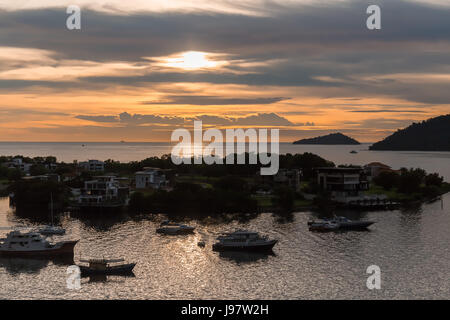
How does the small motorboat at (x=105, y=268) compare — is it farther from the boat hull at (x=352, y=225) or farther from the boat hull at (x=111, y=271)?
the boat hull at (x=352, y=225)

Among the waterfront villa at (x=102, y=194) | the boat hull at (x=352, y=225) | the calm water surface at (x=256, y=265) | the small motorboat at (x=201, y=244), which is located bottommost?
the calm water surface at (x=256, y=265)

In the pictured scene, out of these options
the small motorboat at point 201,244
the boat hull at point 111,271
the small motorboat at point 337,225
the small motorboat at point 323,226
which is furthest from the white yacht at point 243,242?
the small motorboat at point 337,225

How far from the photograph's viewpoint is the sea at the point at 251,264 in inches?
1500

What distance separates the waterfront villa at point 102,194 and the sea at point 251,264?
47.9ft

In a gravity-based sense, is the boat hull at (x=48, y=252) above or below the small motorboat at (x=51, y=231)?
below

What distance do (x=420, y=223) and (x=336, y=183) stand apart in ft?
92.8

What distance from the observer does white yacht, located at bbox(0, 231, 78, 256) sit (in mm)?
51094

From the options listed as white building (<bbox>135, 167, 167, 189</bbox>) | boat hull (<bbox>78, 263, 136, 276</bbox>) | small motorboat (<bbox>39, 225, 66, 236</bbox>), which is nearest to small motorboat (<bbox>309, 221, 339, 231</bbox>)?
boat hull (<bbox>78, 263, 136, 276</bbox>)

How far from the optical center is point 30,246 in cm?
5153

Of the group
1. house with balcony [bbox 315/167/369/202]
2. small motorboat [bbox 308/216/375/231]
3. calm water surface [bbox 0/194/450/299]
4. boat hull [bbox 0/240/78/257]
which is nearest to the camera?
calm water surface [bbox 0/194/450/299]

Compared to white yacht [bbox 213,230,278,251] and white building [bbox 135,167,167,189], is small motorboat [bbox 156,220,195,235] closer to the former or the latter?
white yacht [bbox 213,230,278,251]

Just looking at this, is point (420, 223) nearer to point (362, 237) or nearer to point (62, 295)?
point (362, 237)

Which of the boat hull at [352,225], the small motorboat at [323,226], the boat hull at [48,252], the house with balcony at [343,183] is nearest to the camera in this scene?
the boat hull at [48,252]
